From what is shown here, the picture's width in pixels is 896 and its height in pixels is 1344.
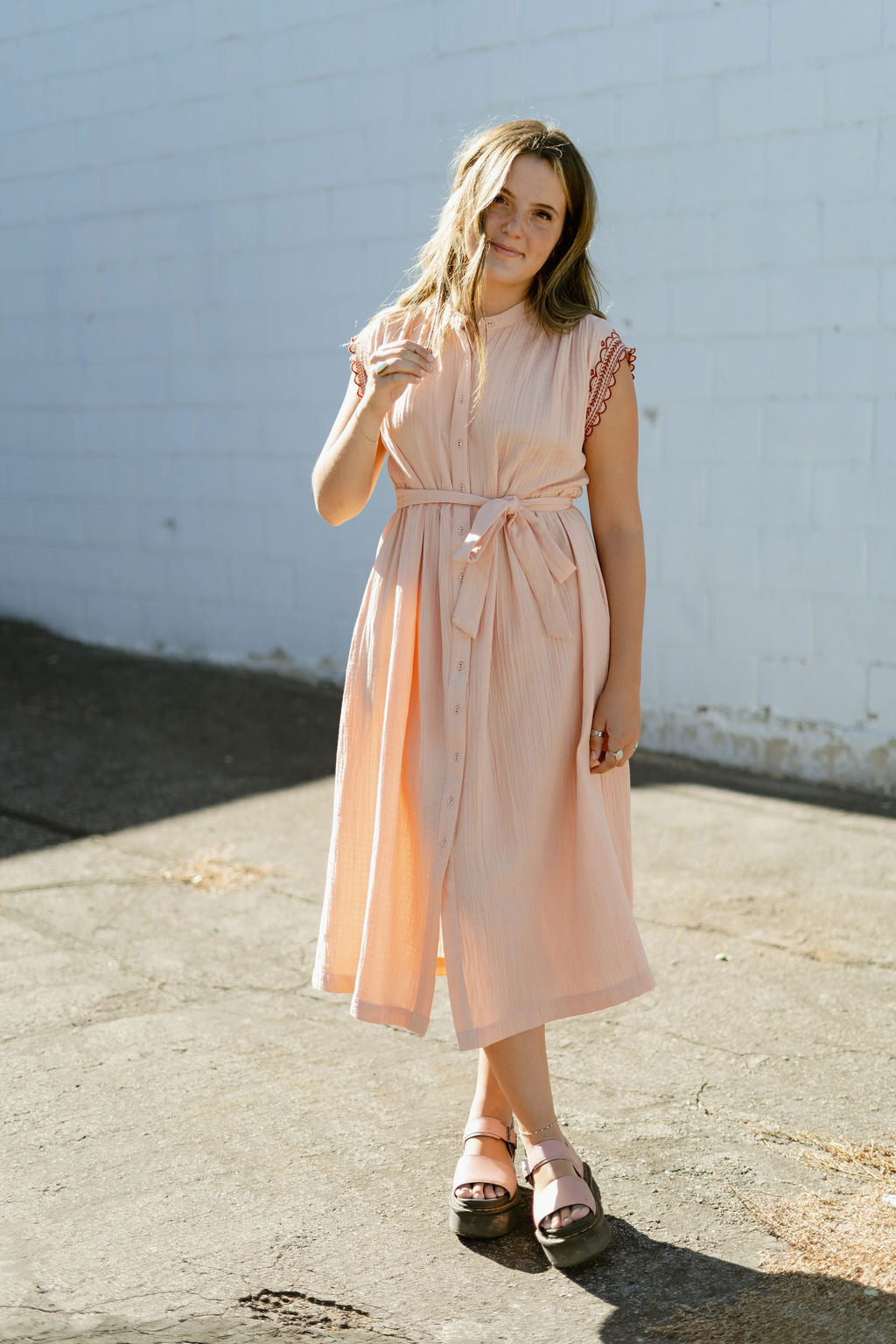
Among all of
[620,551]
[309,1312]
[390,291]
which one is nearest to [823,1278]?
[309,1312]

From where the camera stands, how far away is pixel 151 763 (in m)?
5.25

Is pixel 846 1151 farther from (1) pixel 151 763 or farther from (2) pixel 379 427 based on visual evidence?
(1) pixel 151 763

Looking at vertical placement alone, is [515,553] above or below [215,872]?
above

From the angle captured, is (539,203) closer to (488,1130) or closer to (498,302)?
(498,302)

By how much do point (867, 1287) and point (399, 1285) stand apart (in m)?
0.71

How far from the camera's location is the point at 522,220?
219 centimetres

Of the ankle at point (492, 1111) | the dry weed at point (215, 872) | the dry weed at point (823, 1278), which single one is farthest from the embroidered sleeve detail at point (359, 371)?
the dry weed at point (215, 872)

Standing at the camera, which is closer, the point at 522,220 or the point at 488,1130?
the point at 522,220

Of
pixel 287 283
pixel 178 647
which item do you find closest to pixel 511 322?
pixel 287 283

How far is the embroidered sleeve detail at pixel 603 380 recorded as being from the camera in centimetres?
224

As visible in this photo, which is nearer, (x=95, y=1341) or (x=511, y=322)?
(x=95, y=1341)

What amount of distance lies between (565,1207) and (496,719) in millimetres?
776

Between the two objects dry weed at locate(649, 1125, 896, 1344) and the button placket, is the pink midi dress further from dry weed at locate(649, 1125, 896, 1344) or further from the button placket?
dry weed at locate(649, 1125, 896, 1344)

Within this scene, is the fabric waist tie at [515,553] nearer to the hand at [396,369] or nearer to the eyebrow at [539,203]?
the hand at [396,369]
